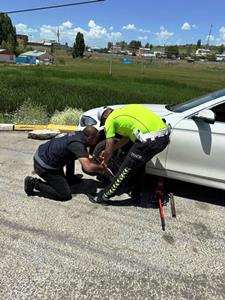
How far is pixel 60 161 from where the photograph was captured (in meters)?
4.36

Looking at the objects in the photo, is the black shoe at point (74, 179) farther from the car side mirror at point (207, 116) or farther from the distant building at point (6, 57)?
the distant building at point (6, 57)

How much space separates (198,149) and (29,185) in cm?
218

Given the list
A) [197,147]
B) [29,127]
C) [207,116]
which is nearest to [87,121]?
[197,147]

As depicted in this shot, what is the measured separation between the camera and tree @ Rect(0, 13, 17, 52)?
9500 cm

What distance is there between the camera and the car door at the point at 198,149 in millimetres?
4277

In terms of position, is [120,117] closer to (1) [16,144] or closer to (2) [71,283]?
(2) [71,283]

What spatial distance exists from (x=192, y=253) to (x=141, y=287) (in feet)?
2.68

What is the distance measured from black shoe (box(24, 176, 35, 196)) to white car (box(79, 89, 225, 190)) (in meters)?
1.52

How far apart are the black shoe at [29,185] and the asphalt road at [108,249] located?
3.4 inches

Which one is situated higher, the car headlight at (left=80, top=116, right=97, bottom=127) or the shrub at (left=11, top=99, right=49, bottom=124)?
the car headlight at (left=80, top=116, right=97, bottom=127)

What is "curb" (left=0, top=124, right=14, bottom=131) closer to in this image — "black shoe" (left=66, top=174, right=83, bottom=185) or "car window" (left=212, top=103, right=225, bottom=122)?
"black shoe" (left=66, top=174, right=83, bottom=185)

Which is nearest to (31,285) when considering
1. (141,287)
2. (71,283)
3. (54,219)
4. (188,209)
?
(71,283)

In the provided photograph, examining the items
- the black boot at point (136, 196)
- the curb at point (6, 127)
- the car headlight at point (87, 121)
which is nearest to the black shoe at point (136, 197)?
the black boot at point (136, 196)

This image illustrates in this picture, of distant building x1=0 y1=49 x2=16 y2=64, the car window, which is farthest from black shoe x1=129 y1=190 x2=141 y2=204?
distant building x1=0 y1=49 x2=16 y2=64
